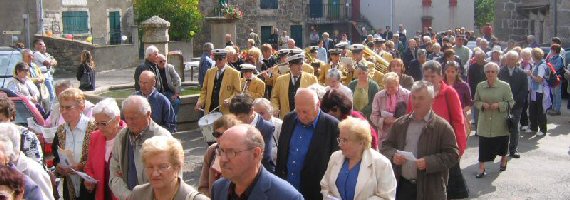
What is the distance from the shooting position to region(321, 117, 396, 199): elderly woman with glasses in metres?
5.95

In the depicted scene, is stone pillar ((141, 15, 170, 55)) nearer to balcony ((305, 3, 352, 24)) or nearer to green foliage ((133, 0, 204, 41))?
green foliage ((133, 0, 204, 41))

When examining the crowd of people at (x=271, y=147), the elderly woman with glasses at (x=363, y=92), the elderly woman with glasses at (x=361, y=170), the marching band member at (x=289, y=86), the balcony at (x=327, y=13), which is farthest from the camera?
the balcony at (x=327, y=13)

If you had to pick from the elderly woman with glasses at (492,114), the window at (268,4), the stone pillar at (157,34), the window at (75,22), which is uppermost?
the window at (268,4)

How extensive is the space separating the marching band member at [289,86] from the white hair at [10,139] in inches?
187

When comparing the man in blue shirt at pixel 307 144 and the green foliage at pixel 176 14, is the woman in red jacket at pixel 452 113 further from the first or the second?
the green foliage at pixel 176 14

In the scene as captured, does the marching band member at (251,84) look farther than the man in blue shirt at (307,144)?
Yes

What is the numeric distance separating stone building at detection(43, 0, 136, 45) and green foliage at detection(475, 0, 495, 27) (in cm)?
2929

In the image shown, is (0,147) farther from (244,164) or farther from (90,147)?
(244,164)

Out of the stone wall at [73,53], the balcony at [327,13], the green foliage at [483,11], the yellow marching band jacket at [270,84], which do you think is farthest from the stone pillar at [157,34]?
the green foliage at [483,11]

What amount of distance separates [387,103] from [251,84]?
9.01ft

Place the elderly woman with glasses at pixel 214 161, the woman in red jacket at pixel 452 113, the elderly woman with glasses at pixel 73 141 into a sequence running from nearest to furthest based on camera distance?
1. the elderly woman with glasses at pixel 214 161
2. the elderly woman with glasses at pixel 73 141
3. the woman in red jacket at pixel 452 113

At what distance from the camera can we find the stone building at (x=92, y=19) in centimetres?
3438

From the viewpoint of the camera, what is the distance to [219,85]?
11734 millimetres

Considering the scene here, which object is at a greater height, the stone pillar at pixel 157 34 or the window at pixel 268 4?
the window at pixel 268 4
